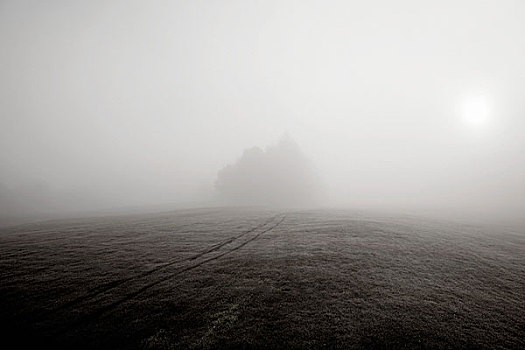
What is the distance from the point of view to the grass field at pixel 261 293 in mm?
9445

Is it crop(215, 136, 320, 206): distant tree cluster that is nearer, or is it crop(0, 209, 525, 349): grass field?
crop(0, 209, 525, 349): grass field

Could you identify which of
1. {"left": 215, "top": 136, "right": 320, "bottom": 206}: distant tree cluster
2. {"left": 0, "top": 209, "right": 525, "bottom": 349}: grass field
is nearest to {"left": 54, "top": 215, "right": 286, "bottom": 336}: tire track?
{"left": 0, "top": 209, "right": 525, "bottom": 349}: grass field

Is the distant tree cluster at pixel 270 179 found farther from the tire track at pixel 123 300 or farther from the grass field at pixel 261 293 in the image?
the tire track at pixel 123 300

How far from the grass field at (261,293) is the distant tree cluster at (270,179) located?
183 feet

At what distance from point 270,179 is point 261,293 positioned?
66441mm

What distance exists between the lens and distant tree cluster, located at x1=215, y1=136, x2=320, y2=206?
7831 centimetres

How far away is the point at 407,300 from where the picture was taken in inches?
474

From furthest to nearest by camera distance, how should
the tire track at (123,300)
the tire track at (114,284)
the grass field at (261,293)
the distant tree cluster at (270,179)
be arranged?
the distant tree cluster at (270,179) < the tire track at (114,284) < the tire track at (123,300) < the grass field at (261,293)

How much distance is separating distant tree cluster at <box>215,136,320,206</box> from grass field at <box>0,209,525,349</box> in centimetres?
5592

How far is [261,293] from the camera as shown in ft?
40.7

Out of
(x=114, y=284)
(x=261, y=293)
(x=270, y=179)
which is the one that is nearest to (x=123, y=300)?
(x=114, y=284)

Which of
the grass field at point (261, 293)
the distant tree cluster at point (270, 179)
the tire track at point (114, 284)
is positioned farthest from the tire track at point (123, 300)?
the distant tree cluster at point (270, 179)

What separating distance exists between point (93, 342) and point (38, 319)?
3.39m

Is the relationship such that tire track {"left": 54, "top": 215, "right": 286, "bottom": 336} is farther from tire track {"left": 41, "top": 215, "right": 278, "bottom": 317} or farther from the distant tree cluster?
the distant tree cluster
